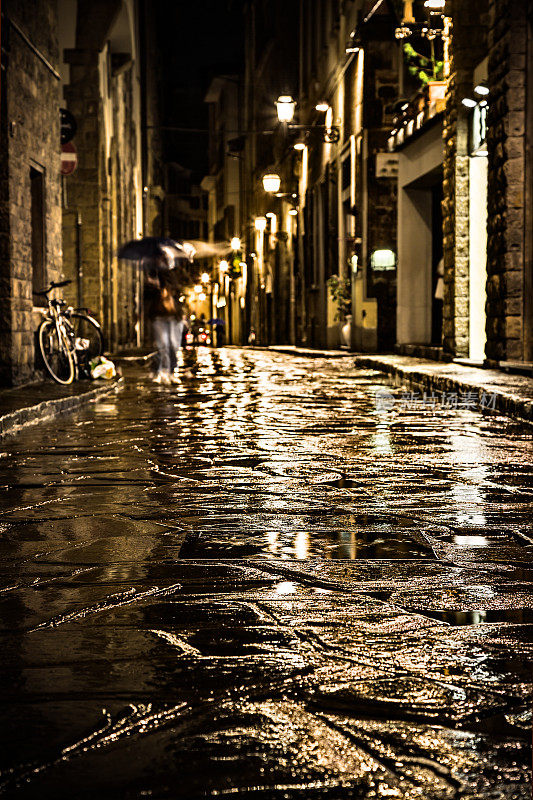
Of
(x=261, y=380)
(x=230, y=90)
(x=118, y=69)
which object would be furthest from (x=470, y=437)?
(x=230, y=90)

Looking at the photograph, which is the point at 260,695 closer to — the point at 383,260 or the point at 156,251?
the point at 156,251

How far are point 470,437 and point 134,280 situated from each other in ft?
107

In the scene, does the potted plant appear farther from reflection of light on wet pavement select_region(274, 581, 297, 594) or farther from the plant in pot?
reflection of light on wet pavement select_region(274, 581, 297, 594)

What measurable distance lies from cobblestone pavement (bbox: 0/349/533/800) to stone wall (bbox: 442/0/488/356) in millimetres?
11221

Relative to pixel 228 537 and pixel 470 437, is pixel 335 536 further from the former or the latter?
pixel 470 437

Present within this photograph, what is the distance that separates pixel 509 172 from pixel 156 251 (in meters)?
7.45

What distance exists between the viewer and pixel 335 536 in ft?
16.9

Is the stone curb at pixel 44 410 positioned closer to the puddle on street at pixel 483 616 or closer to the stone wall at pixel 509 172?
the stone wall at pixel 509 172

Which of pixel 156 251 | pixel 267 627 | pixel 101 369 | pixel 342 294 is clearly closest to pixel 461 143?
pixel 156 251

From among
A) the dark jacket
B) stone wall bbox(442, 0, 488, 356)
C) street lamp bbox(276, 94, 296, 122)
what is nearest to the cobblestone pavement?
the dark jacket

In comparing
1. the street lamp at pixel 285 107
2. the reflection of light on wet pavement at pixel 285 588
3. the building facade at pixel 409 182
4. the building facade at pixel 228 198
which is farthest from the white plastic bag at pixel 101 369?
the building facade at pixel 228 198

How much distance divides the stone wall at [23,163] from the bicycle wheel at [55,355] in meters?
0.21

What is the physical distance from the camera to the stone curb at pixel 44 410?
982cm

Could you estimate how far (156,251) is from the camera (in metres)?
20.8
